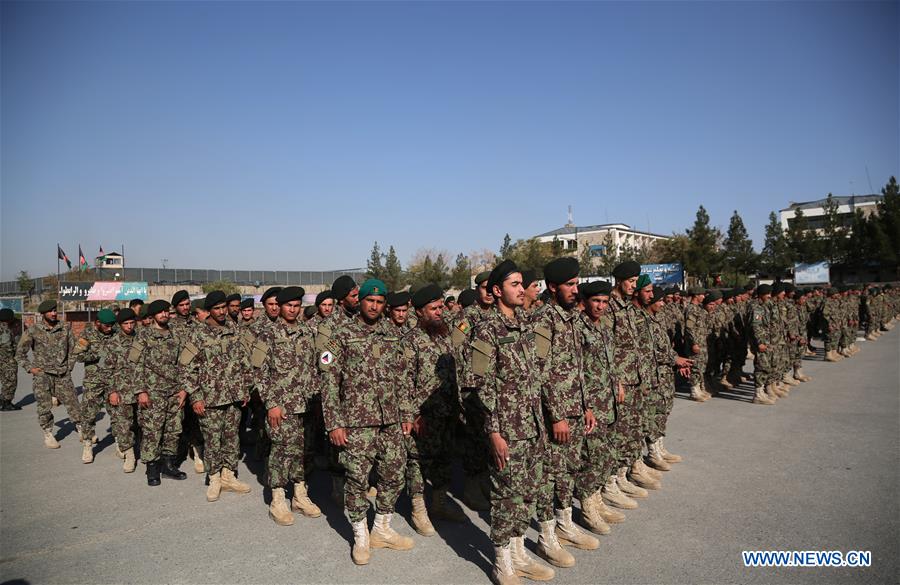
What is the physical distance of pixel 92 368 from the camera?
7.75m

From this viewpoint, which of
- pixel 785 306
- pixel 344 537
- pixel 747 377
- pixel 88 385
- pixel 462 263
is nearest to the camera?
pixel 344 537

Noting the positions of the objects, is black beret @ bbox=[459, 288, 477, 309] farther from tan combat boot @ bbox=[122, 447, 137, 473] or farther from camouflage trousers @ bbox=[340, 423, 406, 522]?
tan combat boot @ bbox=[122, 447, 137, 473]

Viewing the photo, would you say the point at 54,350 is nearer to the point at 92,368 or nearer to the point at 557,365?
the point at 92,368

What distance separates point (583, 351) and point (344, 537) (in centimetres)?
269

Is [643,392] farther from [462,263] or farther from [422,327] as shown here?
[462,263]

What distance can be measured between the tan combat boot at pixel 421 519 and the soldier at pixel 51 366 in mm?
6399

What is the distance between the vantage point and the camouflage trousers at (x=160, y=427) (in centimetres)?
608

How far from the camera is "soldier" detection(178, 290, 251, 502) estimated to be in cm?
558

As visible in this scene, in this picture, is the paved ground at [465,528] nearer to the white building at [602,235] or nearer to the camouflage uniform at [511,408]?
the camouflage uniform at [511,408]

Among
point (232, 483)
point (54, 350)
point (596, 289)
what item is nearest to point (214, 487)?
point (232, 483)

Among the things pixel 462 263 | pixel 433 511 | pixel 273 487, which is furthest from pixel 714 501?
pixel 462 263

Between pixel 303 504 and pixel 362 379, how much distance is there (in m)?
1.77

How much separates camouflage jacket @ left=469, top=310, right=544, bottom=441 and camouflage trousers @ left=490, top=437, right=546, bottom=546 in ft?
0.43

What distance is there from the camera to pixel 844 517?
14.9 ft
